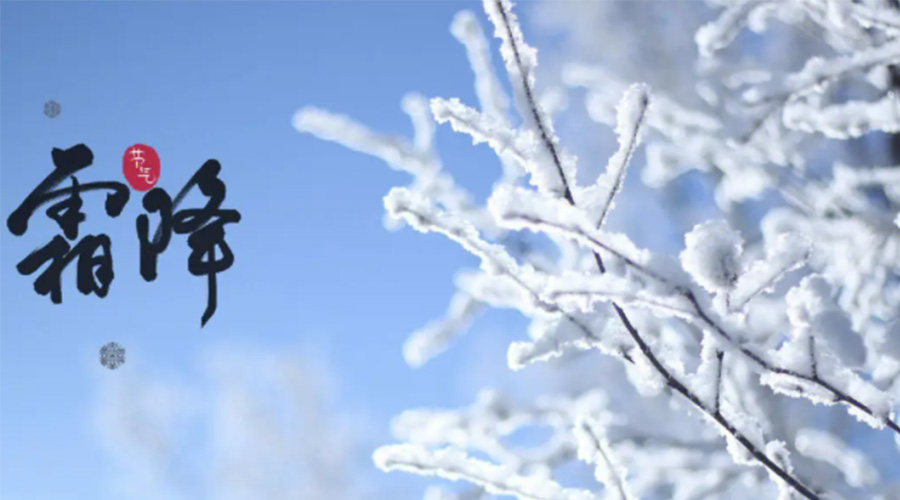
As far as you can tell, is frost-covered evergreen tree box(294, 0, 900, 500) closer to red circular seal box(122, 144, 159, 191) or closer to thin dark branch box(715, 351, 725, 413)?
thin dark branch box(715, 351, 725, 413)

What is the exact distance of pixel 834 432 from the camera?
269 cm

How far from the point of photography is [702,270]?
82 cm

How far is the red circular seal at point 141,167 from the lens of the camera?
4629mm

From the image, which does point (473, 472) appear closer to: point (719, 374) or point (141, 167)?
point (719, 374)

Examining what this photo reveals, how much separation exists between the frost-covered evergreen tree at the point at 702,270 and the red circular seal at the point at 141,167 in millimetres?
3213

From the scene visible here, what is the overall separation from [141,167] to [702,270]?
15.1ft

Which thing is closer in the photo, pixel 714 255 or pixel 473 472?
pixel 714 255

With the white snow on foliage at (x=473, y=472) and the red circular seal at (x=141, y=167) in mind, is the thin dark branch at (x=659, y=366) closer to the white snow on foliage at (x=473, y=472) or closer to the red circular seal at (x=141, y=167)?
the white snow on foliage at (x=473, y=472)

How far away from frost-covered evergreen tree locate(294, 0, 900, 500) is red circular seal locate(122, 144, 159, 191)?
3.21 m

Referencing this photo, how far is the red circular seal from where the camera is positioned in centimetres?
463

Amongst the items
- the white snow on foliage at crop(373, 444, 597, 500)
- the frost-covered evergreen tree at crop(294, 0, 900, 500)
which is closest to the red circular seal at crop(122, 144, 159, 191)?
the frost-covered evergreen tree at crop(294, 0, 900, 500)

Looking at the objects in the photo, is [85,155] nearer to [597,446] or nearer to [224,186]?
[224,186]

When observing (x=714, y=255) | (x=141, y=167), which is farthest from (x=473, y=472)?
(x=141, y=167)

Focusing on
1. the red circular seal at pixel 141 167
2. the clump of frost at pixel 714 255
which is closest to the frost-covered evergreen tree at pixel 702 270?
the clump of frost at pixel 714 255
